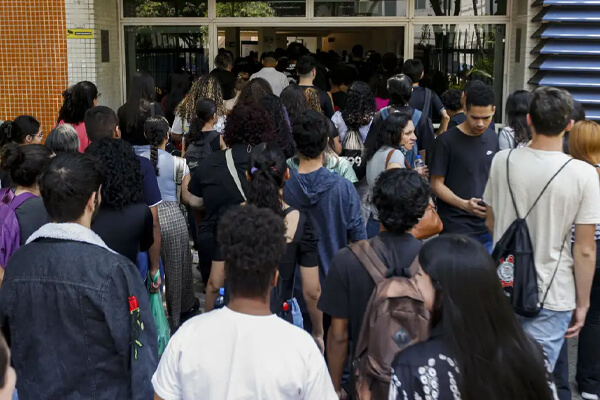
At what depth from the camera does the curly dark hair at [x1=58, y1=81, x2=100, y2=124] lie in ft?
21.1

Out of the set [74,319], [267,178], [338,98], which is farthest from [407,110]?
[74,319]

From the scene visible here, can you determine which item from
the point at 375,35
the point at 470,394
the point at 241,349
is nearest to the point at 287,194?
the point at 241,349

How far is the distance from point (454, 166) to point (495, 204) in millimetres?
1265

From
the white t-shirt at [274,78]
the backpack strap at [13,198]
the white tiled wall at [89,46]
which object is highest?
the white tiled wall at [89,46]

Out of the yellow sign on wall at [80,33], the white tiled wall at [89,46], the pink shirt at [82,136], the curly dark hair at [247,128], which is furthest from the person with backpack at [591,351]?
the yellow sign on wall at [80,33]

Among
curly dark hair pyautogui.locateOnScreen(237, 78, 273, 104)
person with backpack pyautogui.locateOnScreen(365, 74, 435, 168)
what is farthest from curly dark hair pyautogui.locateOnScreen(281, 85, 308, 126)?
person with backpack pyautogui.locateOnScreen(365, 74, 435, 168)

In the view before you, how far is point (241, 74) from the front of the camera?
393 inches

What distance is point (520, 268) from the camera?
3.93 meters

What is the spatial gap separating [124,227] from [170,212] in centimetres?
156

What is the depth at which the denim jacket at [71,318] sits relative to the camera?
3.02 m

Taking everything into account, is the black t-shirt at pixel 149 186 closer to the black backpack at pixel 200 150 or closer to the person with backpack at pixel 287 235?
the person with backpack at pixel 287 235

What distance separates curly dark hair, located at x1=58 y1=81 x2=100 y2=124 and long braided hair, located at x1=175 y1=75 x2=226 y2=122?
1.16m

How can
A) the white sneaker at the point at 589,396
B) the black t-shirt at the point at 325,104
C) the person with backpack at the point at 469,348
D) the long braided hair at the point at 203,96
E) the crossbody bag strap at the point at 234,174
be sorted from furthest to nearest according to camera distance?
the black t-shirt at the point at 325,104 < the long braided hair at the point at 203,96 < the white sneaker at the point at 589,396 < the crossbody bag strap at the point at 234,174 < the person with backpack at the point at 469,348

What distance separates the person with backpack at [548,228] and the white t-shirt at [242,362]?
67.4 inches
